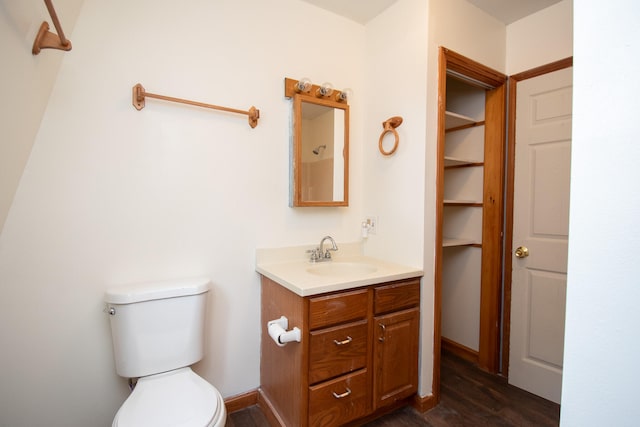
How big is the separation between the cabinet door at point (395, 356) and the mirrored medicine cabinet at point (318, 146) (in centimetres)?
83

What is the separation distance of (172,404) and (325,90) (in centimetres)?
186

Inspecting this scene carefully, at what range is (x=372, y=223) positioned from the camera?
2133 millimetres

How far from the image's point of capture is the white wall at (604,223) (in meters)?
0.47

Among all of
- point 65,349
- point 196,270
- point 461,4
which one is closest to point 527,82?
point 461,4

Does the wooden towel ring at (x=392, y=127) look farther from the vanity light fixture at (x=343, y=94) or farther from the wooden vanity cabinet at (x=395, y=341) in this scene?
the wooden vanity cabinet at (x=395, y=341)

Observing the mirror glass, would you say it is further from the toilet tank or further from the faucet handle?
the toilet tank

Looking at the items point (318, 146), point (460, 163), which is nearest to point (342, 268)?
point (318, 146)

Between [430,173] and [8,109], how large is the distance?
6.30 ft

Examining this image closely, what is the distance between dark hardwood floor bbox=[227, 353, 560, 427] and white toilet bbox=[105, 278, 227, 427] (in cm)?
56

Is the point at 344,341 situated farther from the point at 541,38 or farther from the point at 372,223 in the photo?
the point at 541,38

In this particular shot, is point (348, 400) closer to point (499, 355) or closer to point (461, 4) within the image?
point (499, 355)

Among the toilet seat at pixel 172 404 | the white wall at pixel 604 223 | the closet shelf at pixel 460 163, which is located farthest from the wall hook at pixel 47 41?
the closet shelf at pixel 460 163

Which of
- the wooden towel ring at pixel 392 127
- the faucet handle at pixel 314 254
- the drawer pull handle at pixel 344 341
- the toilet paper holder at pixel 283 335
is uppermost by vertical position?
the wooden towel ring at pixel 392 127

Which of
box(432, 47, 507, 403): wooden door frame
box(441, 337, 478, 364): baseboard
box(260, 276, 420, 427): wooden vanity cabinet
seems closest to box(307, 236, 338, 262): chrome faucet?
box(260, 276, 420, 427): wooden vanity cabinet
